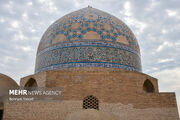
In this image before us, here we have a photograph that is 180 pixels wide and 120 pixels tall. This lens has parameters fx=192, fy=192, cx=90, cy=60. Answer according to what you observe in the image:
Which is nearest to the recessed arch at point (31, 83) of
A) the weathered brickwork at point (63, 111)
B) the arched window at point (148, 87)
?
the weathered brickwork at point (63, 111)

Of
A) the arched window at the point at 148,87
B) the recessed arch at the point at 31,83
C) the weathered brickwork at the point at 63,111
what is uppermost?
the recessed arch at the point at 31,83

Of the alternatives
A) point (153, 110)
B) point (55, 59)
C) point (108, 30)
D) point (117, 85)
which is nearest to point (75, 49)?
point (55, 59)

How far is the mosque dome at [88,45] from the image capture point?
271 inches

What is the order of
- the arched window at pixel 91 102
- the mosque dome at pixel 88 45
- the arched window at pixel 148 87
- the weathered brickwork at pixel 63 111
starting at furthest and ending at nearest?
the arched window at pixel 148 87 → the mosque dome at pixel 88 45 → the arched window at pixel 91 102 → the weathered brickwork at pixel 63 111

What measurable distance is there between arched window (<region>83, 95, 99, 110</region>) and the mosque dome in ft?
4.43

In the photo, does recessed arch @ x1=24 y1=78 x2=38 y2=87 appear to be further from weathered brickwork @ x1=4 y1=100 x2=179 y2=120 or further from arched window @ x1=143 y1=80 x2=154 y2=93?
arched window @ x1=143 y1=80 x2=154 y2=93

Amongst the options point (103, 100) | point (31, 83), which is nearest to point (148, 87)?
point (103, 100)

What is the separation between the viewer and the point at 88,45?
7031 millimetres

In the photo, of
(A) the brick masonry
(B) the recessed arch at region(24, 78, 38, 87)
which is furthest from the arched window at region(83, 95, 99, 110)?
(B) the recessed arch at region(24, 78, 38, 87)

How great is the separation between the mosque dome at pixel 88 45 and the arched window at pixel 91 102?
1350 millimetres

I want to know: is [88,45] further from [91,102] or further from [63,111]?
[63,111]

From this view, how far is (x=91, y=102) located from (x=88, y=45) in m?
2.27

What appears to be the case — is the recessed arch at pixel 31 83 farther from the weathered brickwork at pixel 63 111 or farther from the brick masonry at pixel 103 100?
the weathered brickwork at pixel 63 111

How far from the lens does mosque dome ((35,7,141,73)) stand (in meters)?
6.87
